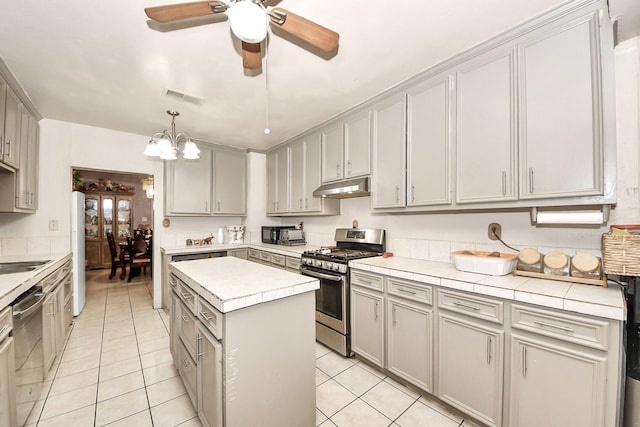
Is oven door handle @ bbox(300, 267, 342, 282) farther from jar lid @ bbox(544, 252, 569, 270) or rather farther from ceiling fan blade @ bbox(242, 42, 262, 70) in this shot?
ceiling fan blade @ bbox(242, 42, 262, 70)

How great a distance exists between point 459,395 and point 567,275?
99 centimetres

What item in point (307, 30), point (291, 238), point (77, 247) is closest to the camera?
point (307, 30)

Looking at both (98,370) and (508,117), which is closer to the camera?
(508,117)

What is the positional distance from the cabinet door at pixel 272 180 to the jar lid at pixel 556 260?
10.9 ft

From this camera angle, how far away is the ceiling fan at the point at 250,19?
1.09m

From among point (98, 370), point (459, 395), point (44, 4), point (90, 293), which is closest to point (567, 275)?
point (459, 395)

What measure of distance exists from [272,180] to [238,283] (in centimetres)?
292

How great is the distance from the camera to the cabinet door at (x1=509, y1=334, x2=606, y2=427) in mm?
1240

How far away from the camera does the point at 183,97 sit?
259 cm

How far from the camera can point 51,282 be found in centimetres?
220

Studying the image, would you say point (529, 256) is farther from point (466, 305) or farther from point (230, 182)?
point (230, 182)

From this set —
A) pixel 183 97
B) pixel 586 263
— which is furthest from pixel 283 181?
pixel 586 263

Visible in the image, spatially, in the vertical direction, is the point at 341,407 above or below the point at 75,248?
below

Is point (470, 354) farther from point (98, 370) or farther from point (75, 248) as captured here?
point (75, 248)
